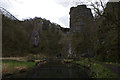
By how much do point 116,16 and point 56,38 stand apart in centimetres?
4551

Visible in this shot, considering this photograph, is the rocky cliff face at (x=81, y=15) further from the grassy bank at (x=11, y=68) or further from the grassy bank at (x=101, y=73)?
the grassy bank at (x=11, y=68)

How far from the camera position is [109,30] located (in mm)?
9164

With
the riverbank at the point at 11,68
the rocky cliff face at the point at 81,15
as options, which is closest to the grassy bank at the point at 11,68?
the riverbank at the point at 11,68

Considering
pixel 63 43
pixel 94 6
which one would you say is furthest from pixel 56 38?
pixel 94 6

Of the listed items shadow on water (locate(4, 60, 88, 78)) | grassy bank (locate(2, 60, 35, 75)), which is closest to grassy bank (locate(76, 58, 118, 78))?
shadow on water (locate(4, 60, 88, 78))

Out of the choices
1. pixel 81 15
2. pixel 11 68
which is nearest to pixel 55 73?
pixel 11 68

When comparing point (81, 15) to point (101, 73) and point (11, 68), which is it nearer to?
point (101, 73)

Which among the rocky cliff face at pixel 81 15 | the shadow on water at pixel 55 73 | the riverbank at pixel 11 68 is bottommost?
the shadow on water at pixel 55 73

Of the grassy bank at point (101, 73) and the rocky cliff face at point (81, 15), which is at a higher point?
the rocky cliff face at point (81, 15)

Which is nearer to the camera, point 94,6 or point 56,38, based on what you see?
point 94,6

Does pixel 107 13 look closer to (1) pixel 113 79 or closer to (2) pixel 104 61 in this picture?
(1) pixel 113 79

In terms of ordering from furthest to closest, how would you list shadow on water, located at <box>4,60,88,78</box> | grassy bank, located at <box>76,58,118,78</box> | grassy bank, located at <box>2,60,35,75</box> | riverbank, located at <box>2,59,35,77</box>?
1. grassy bank, located at <box>2,60,35,75</box>
2. riverbank, located at <box>2,59,35,77</box>
3. shadow on water, located at <box>4,60,88,78</box>
4. grassy bank, located at <box>76,58,118,78</box>

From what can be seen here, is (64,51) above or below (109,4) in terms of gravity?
below

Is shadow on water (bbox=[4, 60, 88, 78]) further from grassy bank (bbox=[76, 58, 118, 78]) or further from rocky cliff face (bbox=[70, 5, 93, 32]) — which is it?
rocky cliff face (bbox=[70, 5, 93, 32])
